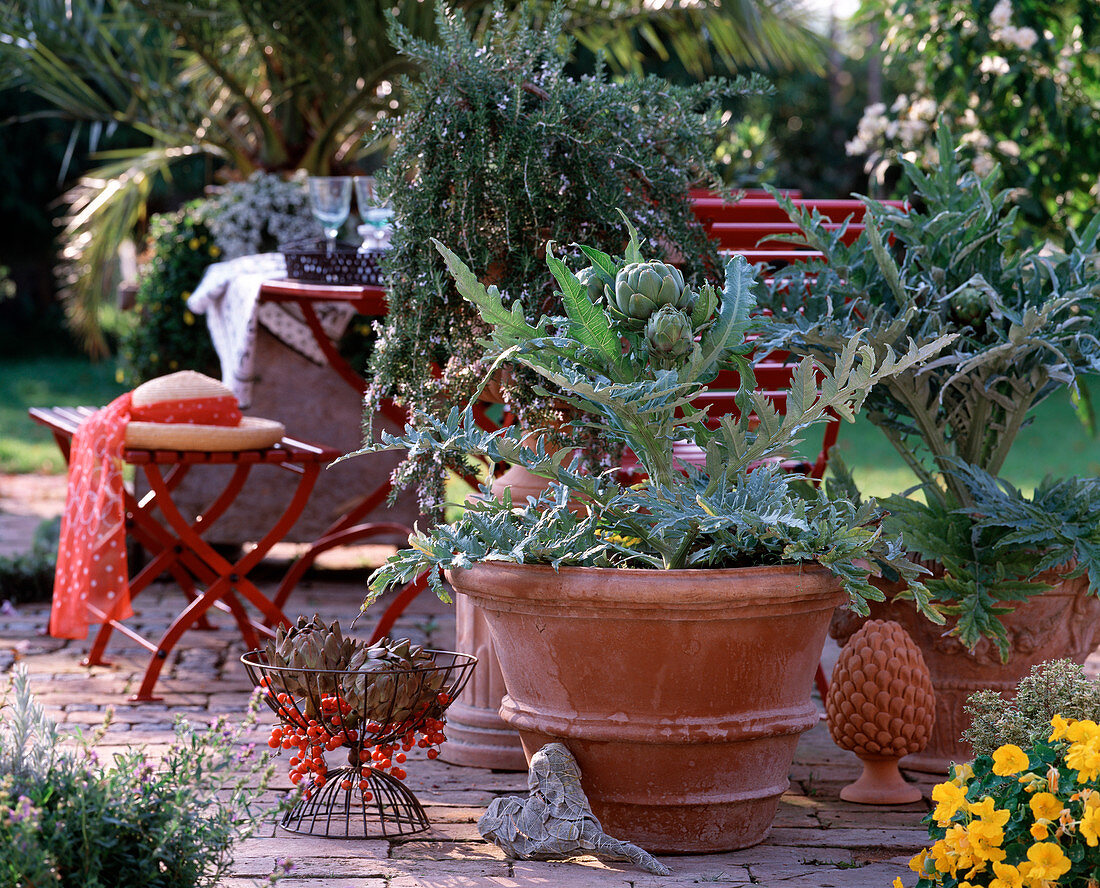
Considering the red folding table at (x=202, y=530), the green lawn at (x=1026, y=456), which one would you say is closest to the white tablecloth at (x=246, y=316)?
the red folding table at (x=202, y=530)

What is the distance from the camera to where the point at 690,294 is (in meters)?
2.23

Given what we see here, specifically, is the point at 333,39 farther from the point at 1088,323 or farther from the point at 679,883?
the point at 679,883

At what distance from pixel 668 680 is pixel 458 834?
0.57 metres

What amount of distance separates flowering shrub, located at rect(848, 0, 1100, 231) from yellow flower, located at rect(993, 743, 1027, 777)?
3.42m

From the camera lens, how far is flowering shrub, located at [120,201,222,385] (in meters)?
4.96

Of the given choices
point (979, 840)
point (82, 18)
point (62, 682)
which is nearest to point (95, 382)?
point (82, 18)

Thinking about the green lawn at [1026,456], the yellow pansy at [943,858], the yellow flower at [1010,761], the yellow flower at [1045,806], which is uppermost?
the yellow flower at [1010,761]

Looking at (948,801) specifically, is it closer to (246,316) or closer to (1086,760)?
(1086,760)

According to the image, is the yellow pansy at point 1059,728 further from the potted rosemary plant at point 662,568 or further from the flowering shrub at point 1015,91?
the flowering shrub at point 1015,91

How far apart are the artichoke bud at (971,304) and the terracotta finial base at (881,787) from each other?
96 centimetres

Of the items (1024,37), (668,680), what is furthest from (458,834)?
(1024,37)

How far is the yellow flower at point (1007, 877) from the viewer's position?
170cm

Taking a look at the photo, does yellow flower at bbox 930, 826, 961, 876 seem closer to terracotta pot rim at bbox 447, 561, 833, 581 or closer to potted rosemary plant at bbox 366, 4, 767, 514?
terracotta pot rim at bbox 447, 561, 833, 581

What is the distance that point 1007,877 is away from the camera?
1.71m
